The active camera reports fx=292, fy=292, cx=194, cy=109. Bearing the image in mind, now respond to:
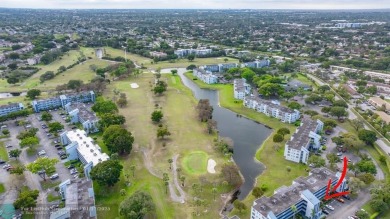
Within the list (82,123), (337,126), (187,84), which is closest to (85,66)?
(187,84)

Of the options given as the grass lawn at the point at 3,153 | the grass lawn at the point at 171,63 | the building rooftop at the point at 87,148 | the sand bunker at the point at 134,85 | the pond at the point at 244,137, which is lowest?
the grass lawn at the point at 3,153

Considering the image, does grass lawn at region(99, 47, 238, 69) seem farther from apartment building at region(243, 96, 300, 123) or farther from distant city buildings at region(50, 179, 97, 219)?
distant city buildings at region(50, 179, 97, 219)

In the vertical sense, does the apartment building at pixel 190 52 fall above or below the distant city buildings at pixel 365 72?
above

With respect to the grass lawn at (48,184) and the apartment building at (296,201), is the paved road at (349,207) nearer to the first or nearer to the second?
the apartment building at (296,201)

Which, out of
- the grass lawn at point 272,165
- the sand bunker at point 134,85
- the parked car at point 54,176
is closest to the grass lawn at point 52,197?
the parked car at point 54,176

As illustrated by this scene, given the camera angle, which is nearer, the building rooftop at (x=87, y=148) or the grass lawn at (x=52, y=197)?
the grass lawn at (x=52, y=197)

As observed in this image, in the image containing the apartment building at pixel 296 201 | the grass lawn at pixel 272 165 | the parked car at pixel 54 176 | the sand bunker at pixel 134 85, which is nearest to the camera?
the apartment building at pixel 296 201

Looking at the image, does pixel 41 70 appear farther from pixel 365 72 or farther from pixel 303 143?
pixel 365 72

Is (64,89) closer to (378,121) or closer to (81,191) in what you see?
(81,191)
